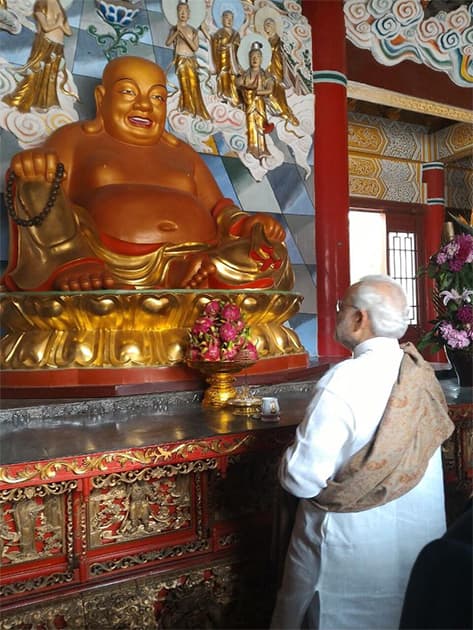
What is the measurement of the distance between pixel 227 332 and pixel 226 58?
2.46 metres

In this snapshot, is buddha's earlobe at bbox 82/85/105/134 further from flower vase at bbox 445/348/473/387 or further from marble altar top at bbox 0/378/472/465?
flower vase at bbox 445/348/473/387

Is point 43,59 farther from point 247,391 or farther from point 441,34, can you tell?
point 441,34

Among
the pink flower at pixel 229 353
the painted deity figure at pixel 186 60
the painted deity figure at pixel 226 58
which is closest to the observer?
the pink flower at pixel 229 353

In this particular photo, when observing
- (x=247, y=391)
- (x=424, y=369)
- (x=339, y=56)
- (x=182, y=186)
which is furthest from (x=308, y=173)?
(x=424, y=369)

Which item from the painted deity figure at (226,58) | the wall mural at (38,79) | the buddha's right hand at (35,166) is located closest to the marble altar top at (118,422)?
the buddha's right hand at (35,166)

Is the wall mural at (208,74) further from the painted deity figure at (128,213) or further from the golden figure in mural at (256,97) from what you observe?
the painted deity figure at (128,213)

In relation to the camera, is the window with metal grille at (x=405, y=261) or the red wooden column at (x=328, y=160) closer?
the red wooden column at (x=328, y=160)

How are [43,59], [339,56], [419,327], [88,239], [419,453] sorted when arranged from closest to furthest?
[419,453] → [88,239] → [43,59] → [339,56] → [419,327]

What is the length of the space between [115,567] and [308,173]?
3.25 meters

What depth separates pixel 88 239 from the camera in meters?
2.79

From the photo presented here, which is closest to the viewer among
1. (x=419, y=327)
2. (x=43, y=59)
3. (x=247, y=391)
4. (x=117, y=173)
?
(x=247, y=391)

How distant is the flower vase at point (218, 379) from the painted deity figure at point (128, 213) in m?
0.53

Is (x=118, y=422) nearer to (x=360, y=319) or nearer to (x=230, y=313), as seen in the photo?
(x=230, y=313)

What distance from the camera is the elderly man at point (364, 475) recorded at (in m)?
1.24
